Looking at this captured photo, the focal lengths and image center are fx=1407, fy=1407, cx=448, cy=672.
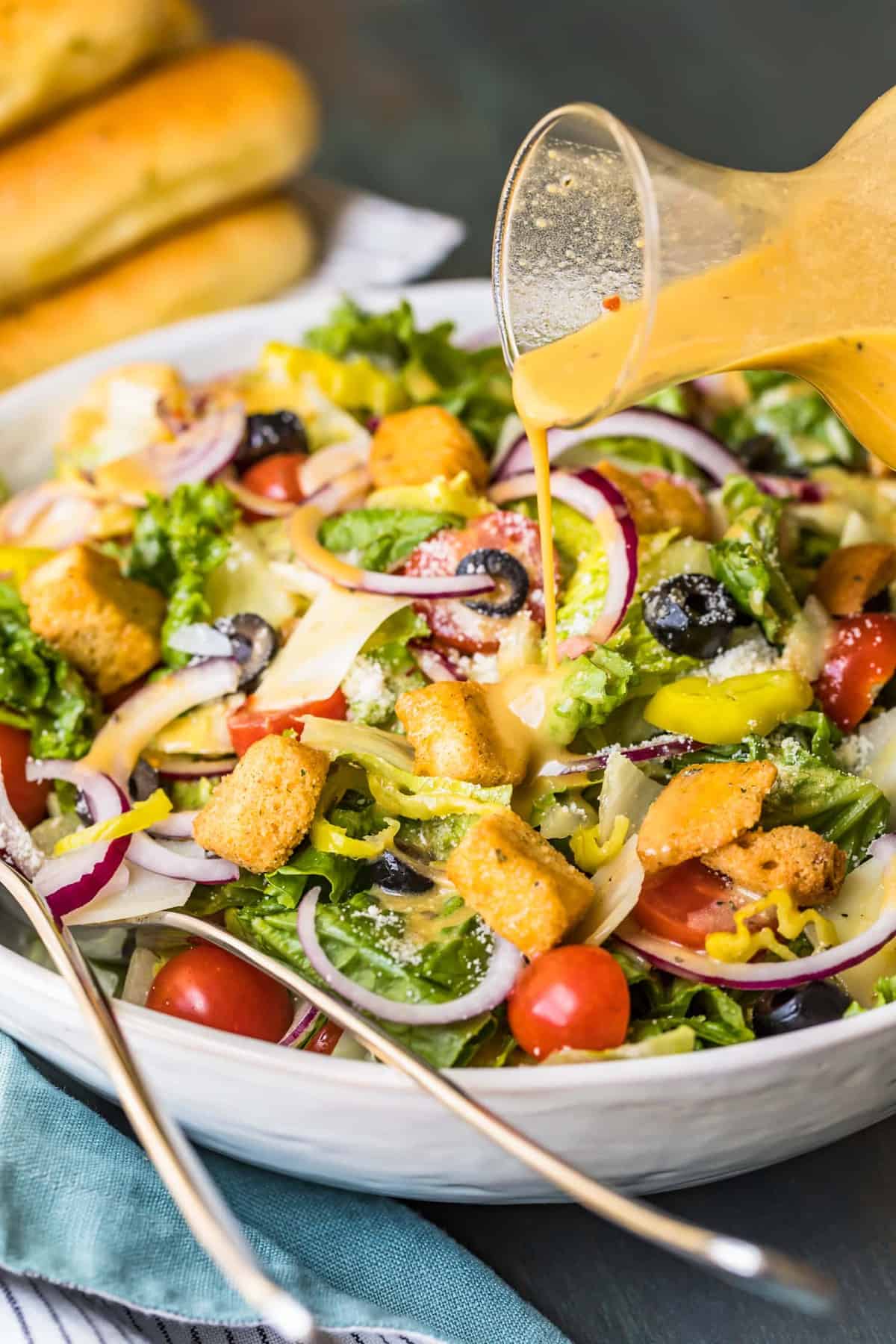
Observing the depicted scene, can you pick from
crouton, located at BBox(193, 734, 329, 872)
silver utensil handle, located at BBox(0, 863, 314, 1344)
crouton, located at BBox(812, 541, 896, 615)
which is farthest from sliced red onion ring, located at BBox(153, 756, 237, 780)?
crouton, located at BBox(812, 541, 896, 615)

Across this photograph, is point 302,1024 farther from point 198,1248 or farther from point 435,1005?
point 198,1248

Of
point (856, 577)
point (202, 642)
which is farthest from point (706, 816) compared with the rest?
point (202, 642)

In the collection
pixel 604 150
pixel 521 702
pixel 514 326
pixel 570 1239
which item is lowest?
pixel 570 1239

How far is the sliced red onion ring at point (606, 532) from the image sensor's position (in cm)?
343

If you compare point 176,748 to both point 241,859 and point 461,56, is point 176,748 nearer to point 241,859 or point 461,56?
point 241,859

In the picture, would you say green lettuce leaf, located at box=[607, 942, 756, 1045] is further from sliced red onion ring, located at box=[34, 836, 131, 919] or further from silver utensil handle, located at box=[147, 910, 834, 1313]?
sliced red onion ring, located at box=[34, 836, 131, 919]

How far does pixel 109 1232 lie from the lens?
2584mm

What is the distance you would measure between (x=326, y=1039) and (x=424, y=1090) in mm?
574

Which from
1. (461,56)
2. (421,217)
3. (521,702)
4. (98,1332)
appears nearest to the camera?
(98,1332)

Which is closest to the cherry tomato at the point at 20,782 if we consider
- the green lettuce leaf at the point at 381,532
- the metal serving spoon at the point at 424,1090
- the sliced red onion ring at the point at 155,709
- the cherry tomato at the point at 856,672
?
the sliced red onion ring at the point at 155,709

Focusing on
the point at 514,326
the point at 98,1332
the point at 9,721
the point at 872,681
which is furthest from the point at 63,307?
the point at 98,1332

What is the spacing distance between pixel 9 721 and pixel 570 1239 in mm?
1805

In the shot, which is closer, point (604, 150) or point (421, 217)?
point (604, 150)

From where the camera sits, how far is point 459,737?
119 inches
